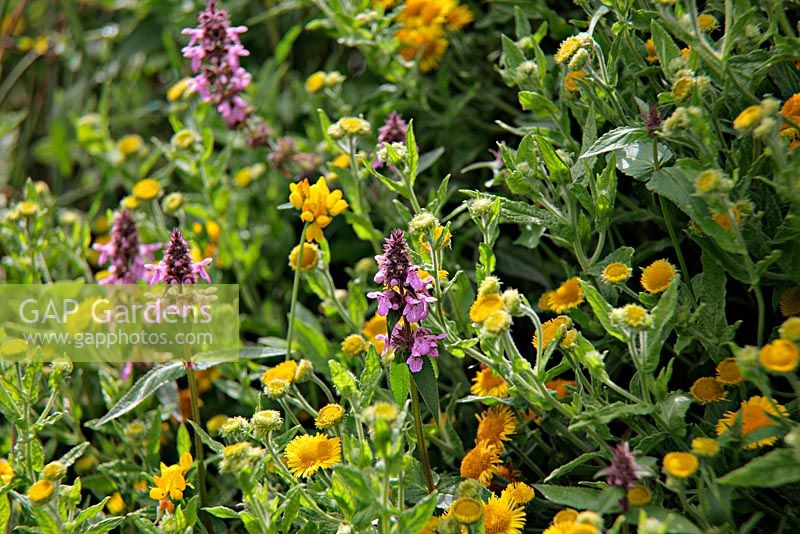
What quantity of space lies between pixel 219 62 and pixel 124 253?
1.46 feet

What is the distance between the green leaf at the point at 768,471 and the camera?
887 millimetres

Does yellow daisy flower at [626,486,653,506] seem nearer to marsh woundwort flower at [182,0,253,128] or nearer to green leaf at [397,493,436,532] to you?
green leaf at [397,493,436,532]

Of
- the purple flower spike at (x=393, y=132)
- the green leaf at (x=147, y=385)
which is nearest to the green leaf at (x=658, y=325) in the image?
the purple flower spike at (x=393, y=132)

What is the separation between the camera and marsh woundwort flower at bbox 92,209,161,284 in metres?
1.65

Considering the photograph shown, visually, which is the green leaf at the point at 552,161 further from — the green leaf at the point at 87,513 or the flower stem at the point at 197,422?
the green leaf at the point at 87,513

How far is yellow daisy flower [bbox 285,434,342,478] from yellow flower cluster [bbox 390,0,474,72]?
92 cm

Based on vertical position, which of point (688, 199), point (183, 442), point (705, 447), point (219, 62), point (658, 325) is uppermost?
point (219, 62)

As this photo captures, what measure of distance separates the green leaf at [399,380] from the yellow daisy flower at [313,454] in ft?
0.42

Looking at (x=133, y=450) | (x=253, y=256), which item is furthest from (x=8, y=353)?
(x=253, y=256)

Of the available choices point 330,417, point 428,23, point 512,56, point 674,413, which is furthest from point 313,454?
point 428,23

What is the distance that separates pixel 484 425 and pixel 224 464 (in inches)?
18.3

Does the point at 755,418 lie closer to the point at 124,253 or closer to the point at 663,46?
the point at 663,46

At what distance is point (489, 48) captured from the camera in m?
1.96

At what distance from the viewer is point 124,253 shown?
5.42 ft
